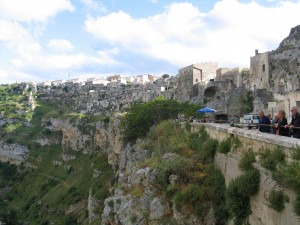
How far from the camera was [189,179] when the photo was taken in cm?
2067

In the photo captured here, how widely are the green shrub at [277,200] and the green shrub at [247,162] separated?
2223 mm

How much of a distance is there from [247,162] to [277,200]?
277 cm

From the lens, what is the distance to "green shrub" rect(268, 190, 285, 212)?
11938 millimetres

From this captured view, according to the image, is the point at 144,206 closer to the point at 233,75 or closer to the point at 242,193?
the point at 242,193

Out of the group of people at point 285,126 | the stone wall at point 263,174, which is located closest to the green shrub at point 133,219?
the stone wall at point 263,174

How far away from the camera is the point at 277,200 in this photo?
12.1m

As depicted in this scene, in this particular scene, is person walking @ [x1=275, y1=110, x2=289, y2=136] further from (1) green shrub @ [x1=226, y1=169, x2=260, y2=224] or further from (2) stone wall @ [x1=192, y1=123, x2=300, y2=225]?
(1) green shrub @ [x1=226, y1=169, x2=260, y2=224]

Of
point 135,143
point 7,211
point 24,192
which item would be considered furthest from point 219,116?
point 24,192

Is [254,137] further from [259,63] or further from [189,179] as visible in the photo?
[259,63]

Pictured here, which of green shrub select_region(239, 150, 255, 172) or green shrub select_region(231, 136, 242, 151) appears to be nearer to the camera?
green shrub select_region(239, 150, 255, 172)

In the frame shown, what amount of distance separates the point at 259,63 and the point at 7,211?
6806 centimetres

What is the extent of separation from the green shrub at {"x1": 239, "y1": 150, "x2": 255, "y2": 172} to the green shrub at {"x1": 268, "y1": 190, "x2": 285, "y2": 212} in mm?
2223

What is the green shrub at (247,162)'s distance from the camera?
14594 mm

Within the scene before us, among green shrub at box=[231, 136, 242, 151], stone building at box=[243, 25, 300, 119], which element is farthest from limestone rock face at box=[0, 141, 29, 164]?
green shrub at box=[231, 136, 242, 151]
